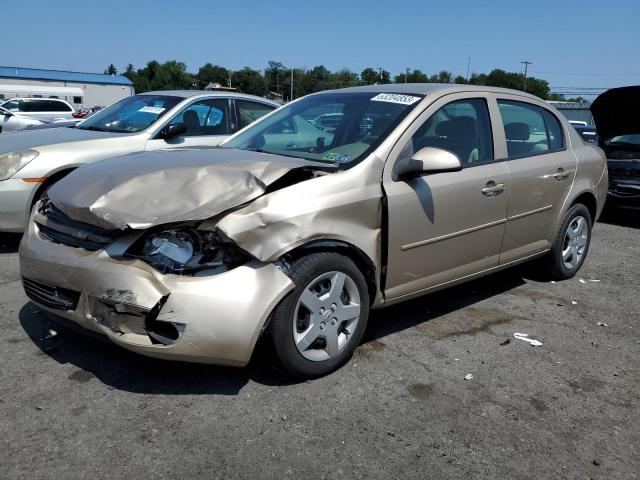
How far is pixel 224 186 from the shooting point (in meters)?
3.11

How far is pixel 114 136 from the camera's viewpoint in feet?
20.4

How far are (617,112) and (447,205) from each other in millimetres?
6591

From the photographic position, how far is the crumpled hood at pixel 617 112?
8.48 meters

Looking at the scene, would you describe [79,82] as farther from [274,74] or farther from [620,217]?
[620,217]

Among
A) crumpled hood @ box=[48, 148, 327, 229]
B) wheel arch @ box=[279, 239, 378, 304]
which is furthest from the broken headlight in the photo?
wheel arch @ box=[279, 239, 378, 304]

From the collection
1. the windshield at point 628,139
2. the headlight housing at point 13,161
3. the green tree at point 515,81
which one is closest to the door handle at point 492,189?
the headlight housing at point 13,161

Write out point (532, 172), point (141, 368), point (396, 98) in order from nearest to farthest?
point (141, 368) < point (396, 98) < point (532, 172)

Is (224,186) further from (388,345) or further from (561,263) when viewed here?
(561,263)

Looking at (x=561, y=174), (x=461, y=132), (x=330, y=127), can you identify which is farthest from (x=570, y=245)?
(x=330, y=127)

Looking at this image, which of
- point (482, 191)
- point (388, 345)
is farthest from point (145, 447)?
point (482, 191)

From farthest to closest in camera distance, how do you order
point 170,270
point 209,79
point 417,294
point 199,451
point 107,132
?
point 209,79 < point 107,132 < point 417,294 < point 170,270 < point 199,451

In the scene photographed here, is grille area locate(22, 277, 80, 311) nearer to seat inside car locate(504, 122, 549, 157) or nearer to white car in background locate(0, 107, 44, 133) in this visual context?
Answer: seat inside car locate(504, 122, 549, 157)

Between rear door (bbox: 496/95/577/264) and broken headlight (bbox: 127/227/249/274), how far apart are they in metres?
2.39

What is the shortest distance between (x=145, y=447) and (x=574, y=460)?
6.49 feet
